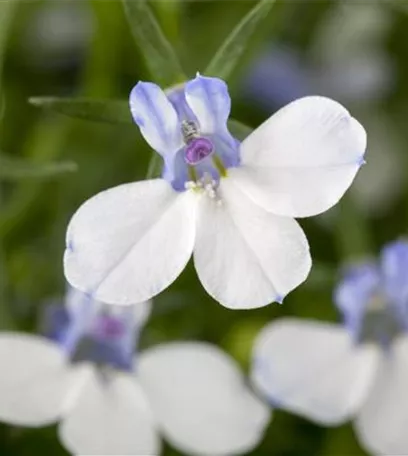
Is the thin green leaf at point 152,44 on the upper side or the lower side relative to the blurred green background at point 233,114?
upper

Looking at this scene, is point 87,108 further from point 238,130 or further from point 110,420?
point 110,420

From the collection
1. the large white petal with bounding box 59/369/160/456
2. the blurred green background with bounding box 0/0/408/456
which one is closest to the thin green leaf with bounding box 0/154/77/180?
the blurred green background with bounding box 0/0/408/456

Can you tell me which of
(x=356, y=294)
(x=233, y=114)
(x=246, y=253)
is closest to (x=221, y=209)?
(x=246, y=253)

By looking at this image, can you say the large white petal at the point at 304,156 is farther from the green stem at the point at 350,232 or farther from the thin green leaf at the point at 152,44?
the green stem at the point at 350,232

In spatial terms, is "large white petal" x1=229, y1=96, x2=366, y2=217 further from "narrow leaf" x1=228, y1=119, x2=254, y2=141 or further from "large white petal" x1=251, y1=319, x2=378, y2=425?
"large white petal" x1=251, y1=319, x2=378, y2=425

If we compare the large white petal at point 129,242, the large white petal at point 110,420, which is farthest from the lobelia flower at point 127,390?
the large white petal at point 129,242

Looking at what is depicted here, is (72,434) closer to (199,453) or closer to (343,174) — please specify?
(199,453)
